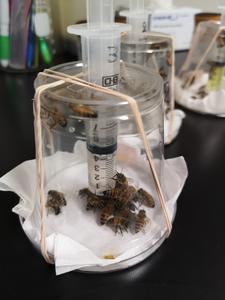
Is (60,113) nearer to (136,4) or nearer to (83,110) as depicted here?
(83,110)

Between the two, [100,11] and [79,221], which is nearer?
[100,11]

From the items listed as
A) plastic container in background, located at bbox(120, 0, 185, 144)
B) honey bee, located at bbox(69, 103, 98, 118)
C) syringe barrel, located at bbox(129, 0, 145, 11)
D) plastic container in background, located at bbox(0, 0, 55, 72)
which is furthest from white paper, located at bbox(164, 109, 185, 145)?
plastic container in background, located at bbox(0, 0, 55, 72)

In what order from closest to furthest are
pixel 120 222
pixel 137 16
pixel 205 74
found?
pixel 120 222
pixel 137 16
pixel 205 74

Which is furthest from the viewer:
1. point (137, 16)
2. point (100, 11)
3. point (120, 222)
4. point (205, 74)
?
point (205, 74)

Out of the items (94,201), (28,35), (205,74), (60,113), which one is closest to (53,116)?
(60,113)

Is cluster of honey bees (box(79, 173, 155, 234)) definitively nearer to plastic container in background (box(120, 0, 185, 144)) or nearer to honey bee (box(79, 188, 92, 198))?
honey bee (box(79, 188, 92, 198))

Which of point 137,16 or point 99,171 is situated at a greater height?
point 137,16

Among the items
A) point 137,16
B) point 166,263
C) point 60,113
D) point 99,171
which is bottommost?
point 166,263
